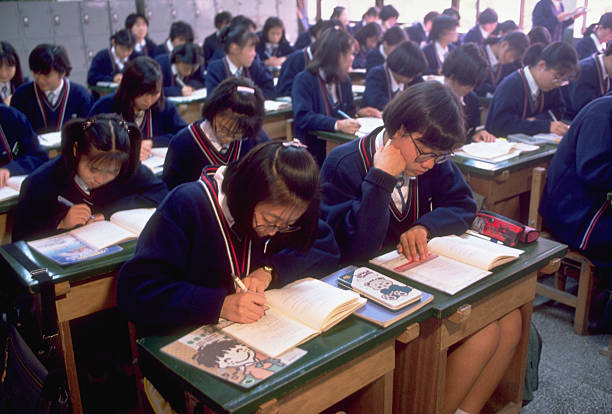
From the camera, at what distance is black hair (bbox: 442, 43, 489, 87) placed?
3.22 meters

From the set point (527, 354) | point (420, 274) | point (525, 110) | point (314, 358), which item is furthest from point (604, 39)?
point (314, 358)

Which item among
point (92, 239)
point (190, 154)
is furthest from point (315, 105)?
point (92, 239)

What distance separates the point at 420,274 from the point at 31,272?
3.50 feet

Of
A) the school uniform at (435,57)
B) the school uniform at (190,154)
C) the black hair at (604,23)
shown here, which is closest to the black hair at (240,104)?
the school uniform at (190,154)

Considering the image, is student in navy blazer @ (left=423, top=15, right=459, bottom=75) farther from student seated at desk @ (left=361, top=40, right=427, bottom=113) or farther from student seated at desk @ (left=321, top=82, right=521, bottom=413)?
student seated at desk @ (left=321, top=82, right=521, bottom=413)

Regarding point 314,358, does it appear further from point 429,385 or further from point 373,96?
point 373,96

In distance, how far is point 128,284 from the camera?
1.27 meters

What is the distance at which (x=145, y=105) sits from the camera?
296cm

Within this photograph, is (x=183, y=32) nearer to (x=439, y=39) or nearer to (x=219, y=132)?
(x=439, y=39)

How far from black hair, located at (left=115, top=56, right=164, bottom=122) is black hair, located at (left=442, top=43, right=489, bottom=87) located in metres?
1.70

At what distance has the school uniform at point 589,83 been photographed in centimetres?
403

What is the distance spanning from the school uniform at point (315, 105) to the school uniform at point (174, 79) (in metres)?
1.51

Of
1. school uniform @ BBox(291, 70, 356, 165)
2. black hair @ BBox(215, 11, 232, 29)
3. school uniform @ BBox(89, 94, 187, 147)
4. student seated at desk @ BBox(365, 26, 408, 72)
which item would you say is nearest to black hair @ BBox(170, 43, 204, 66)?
school uniform @ BBox(291, 70, 356, 165)

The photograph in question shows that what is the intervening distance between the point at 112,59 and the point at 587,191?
4979 millimetres
